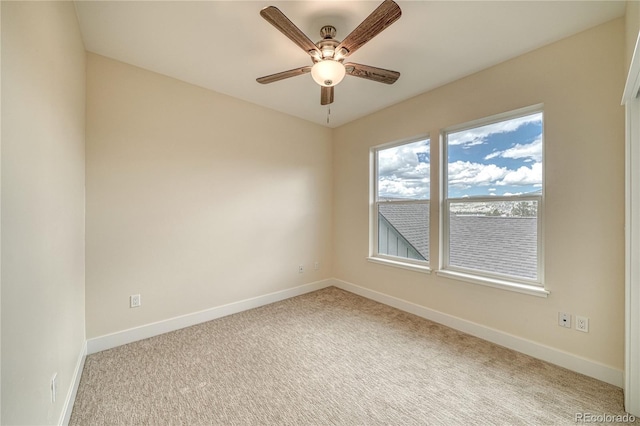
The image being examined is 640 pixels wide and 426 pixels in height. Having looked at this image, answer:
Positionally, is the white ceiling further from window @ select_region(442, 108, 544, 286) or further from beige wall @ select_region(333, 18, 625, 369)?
window @ select_region(442, 108, 544, 286)

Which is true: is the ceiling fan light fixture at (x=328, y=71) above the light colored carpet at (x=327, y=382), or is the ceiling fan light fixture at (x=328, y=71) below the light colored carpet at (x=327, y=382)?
above

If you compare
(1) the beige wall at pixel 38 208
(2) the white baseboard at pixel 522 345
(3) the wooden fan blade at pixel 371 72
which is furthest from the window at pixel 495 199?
(1) the beige wall at pixel 38 208

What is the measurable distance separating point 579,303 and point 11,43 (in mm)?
3660

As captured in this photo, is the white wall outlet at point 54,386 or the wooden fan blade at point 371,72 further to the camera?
the wooden fan blade at point 371,72

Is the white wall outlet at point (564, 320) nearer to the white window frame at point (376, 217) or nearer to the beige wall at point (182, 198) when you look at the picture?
the white window frame at point (376, 217)

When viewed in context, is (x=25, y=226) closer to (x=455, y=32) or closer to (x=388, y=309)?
(x=455, y=32)

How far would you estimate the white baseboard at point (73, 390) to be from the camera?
147 centimetres

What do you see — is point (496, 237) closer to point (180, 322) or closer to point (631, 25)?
point (631, 25)

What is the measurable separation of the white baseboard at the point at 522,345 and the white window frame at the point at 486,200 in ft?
1.46

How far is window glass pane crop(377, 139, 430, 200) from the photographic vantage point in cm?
313

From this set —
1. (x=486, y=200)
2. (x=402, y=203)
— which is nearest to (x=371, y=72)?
(x=486, y=200)

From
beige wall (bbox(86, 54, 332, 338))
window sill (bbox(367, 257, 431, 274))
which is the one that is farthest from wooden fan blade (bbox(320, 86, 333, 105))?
window sill (bbox(367, 257, 431, 274))

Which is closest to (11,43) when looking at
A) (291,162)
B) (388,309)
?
(291,162)

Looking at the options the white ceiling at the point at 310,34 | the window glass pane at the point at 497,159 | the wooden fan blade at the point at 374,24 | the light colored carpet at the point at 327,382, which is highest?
the white ceiling at the point at 310,34
